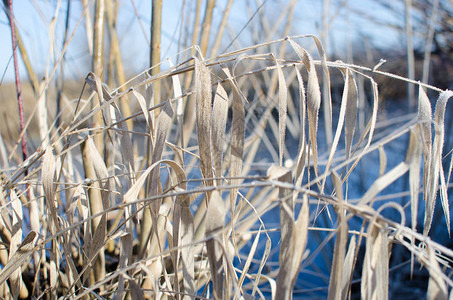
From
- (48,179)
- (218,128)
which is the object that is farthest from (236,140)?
(48,179)

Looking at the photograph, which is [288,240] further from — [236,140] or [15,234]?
[15,234]

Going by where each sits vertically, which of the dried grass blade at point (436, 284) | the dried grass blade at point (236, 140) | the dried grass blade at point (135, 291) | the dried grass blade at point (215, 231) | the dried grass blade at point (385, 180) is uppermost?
the dried grass blade at point (236, 140)

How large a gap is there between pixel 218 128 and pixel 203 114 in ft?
0.06

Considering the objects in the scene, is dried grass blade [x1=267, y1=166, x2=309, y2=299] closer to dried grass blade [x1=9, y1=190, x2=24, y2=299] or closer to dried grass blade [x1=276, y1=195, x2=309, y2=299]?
dried grass blade [x1=276, y1=195, x2=309, y2=299]

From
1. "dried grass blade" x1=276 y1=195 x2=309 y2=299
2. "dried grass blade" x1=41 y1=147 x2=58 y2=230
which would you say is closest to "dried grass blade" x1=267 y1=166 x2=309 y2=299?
"dried grass blade" x1=276 y1=195 x2=309 y2=299

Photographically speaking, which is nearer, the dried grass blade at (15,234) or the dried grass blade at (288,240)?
the dried grass blade at (288,240)

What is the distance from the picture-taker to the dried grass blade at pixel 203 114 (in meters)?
0.24

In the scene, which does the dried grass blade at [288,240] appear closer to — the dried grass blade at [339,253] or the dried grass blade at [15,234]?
the dried grass blade at [339,253]

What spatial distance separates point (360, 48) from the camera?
243 centimetres

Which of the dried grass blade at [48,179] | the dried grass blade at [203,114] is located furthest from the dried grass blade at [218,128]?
the dried grass blade at [48,179]

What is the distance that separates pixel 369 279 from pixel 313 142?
0.09 meters

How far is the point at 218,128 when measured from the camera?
Result: 0.85 ft

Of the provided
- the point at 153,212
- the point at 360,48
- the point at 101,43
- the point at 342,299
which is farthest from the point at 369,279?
the point at 360,48

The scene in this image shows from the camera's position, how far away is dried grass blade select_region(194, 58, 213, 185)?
243mm
